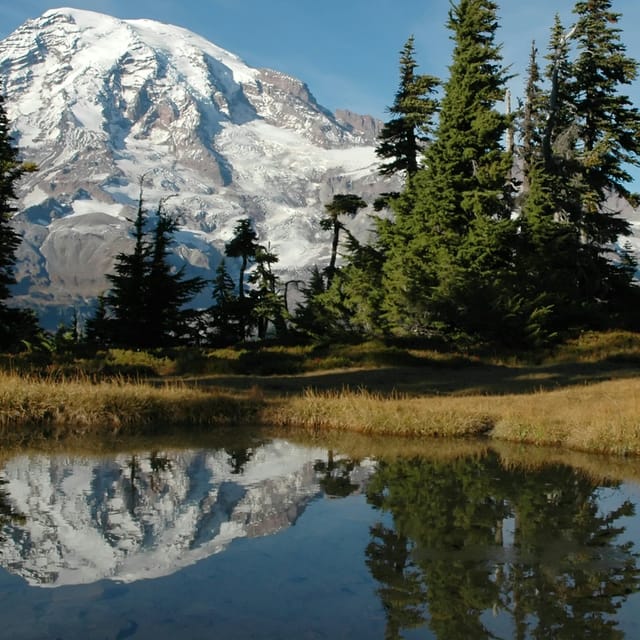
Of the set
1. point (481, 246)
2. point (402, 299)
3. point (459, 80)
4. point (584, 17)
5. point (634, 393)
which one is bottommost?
point (634, 393)

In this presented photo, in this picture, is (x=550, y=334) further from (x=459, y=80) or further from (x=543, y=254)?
(x=459, y=80)

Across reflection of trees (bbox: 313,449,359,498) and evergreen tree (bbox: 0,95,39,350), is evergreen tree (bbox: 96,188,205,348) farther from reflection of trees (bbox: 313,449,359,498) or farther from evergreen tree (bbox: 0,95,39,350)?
reflection of trees (bbox: 313,449,359,498)

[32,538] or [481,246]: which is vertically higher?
[481,246]

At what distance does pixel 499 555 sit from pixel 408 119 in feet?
123

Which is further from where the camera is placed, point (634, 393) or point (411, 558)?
point (634, 393)

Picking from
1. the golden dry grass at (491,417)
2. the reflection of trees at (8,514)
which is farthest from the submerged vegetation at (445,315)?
the reflection of trees at (8,514)

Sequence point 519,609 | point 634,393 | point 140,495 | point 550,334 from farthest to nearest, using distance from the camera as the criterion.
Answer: point 550,334 → point 634,393 → point 140,495 → point 519,609

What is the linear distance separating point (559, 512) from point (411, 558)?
11.0 ft

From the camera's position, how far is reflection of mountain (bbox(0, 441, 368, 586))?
8961 mm

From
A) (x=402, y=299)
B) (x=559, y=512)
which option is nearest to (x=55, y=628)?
(x=559, y=512)

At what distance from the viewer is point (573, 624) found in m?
7.18

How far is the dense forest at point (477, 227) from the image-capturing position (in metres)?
36.3

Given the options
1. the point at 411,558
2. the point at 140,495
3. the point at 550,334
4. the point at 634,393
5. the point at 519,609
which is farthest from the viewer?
the point at 550,334

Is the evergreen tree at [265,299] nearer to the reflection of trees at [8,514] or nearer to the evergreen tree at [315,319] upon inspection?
the evergreen tree at [315,319]
